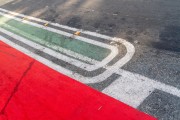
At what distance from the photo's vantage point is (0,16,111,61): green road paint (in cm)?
561

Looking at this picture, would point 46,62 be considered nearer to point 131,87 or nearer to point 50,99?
point 50,99

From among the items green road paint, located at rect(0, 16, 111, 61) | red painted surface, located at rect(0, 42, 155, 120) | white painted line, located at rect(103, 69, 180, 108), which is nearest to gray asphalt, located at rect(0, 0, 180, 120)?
white painted line, located at rect(103, 69, 180, 108)

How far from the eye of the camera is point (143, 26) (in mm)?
6191

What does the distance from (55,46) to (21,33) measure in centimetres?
178

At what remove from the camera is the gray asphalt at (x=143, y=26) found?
4057mm

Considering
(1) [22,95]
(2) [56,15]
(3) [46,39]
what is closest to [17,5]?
(2) [56,15]

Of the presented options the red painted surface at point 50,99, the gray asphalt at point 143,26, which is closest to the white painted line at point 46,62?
the red painted surface at point 50,99

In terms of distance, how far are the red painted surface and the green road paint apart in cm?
83

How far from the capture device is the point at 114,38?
5.97 m

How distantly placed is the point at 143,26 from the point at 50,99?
2.90 metres

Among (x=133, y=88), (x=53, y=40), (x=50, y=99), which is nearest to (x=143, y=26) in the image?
(x=53, y=40)

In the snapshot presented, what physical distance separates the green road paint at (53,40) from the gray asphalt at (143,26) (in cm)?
62

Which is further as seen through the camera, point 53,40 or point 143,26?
point 53,40

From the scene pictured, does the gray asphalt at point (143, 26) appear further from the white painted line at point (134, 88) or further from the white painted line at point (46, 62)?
the white painted line at point (46, 62)
